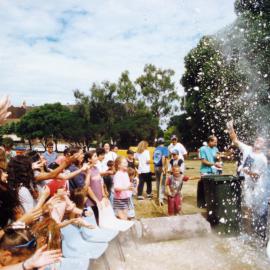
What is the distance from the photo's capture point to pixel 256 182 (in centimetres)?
639

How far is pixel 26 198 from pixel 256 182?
4.13 metres

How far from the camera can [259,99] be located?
19312mm

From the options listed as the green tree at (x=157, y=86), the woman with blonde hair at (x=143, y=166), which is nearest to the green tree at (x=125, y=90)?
the green tree at (x=157, y=86)

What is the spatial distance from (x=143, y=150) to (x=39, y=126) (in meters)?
60.0

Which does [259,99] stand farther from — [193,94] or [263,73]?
[193,94]

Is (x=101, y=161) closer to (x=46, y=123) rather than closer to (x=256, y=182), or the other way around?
(x=256, y=182)

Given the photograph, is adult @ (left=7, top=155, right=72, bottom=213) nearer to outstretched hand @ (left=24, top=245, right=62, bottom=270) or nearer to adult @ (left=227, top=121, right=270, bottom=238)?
outstretched hand @ (left=24, top=245, right=62, bottom=270)

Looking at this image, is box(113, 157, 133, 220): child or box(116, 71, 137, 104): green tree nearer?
box(113, 157, 133, 220): child

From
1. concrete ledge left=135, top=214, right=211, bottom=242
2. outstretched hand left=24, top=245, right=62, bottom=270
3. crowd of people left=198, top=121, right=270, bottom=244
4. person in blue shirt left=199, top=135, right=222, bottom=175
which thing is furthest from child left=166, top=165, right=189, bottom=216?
outstretched hand left=24, top=245, right=62, bottom=270

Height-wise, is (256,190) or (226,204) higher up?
(256,190)

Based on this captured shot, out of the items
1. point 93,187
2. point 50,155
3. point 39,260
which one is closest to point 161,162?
point 50,155

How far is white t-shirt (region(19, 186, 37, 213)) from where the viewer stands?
402cm

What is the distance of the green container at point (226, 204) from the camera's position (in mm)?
6418

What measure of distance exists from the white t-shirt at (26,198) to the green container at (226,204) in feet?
11.4
